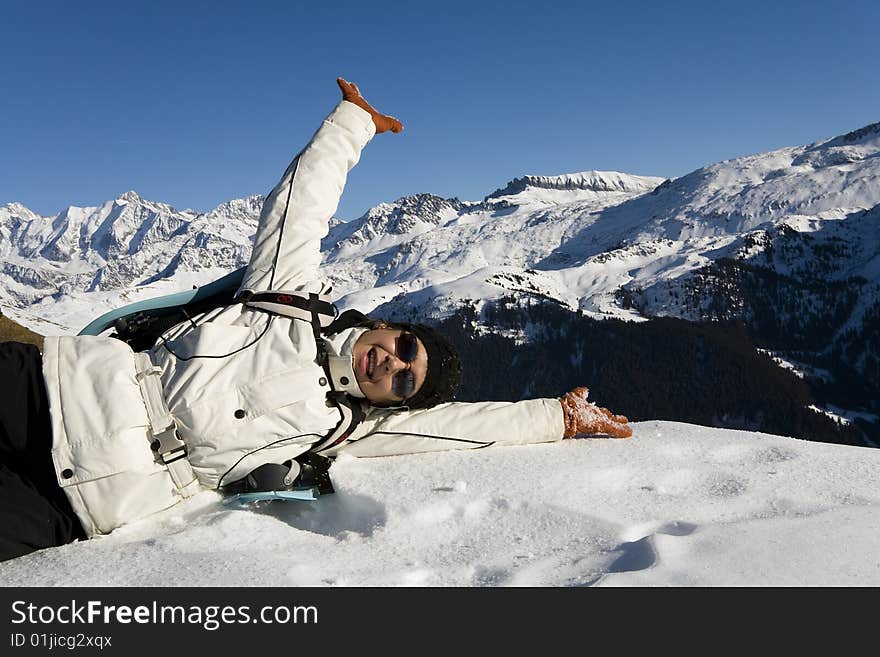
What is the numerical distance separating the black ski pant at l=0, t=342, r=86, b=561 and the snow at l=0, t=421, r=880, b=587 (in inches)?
6.9

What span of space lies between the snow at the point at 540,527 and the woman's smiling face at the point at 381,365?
0.62 m

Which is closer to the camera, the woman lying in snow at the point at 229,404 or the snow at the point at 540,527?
the snow at the point at 540,527

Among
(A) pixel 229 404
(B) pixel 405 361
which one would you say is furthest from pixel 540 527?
(A) pixel 229 404

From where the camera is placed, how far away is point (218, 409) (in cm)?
421

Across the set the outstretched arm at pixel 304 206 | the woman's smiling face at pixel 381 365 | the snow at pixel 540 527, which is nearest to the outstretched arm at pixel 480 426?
the snow at pixel 540 527

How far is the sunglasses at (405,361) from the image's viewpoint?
4.89m

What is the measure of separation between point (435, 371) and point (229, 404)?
1.63 meters

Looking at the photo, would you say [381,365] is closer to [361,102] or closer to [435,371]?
[435,371]

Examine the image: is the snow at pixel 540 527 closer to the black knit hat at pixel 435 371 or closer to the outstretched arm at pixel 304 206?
the black knit hat at pixel 435 371

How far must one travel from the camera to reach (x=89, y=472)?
389 centimetres

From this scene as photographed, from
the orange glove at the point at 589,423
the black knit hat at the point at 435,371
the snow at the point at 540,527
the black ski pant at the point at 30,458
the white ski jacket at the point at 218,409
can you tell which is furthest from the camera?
the orange glove at the point at 589,423
